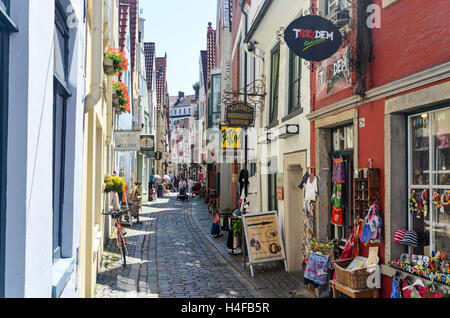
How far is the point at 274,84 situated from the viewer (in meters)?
10.6

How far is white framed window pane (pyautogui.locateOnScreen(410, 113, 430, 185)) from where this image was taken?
183 inches

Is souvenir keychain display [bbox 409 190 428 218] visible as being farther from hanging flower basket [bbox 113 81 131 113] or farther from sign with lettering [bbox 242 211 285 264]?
hanging flower basket [bbox 113 81 131 113]

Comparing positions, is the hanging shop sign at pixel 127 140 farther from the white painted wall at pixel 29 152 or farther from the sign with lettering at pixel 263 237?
the white painted wall at pixel 29 152

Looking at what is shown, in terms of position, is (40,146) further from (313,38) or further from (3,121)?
(313,38)

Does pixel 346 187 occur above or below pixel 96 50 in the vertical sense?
below

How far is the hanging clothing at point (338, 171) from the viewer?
6549 mm

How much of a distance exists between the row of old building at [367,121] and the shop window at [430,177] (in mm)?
11

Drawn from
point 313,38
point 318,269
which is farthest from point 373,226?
point 313,38

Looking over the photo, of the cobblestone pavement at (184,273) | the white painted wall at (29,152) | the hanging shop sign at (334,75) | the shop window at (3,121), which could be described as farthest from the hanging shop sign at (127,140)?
the shop window at (3,121)

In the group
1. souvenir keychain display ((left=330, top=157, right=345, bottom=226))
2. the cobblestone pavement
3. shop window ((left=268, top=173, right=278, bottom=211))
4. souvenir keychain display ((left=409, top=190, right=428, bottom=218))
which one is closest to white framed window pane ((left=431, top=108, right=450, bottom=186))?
souvenir keychain display ((left=409, top=190, right=428, bottom=218))

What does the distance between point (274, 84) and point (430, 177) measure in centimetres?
649

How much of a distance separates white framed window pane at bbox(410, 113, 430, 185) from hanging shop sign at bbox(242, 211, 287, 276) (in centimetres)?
431
